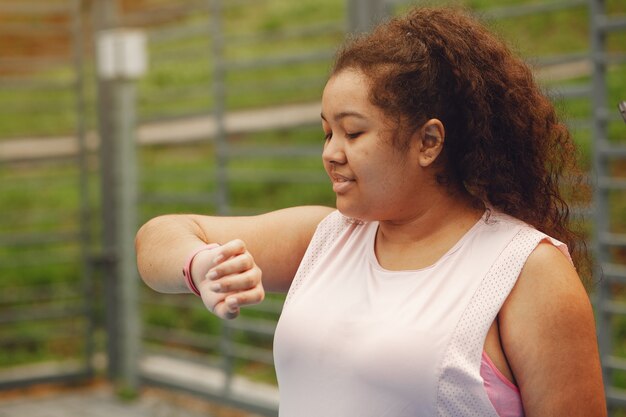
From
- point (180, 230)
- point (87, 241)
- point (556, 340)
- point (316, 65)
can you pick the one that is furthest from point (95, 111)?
point (556, 340)

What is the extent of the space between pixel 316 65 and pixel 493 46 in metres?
7.26

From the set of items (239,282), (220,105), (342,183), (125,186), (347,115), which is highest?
(347,115)

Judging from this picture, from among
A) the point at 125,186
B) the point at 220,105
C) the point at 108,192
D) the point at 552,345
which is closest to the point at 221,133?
the point at 220,105

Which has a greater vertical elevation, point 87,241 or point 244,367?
point 87,241

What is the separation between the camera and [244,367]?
615cm

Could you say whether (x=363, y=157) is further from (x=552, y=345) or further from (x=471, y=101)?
(x=552, y=345)

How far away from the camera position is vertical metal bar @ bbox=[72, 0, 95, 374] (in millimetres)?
6516

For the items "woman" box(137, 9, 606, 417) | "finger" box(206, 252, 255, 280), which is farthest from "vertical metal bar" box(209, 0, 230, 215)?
"finger" box(206, 252, 255, 280)

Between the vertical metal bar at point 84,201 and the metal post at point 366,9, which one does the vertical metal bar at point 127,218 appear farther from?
the metal post at point 366,9

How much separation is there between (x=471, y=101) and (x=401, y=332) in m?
0.46

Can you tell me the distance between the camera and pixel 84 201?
6578mm

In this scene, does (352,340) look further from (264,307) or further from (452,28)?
(264,307)

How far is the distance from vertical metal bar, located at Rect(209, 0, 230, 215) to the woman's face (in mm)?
3701

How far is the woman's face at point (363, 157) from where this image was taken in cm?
195
